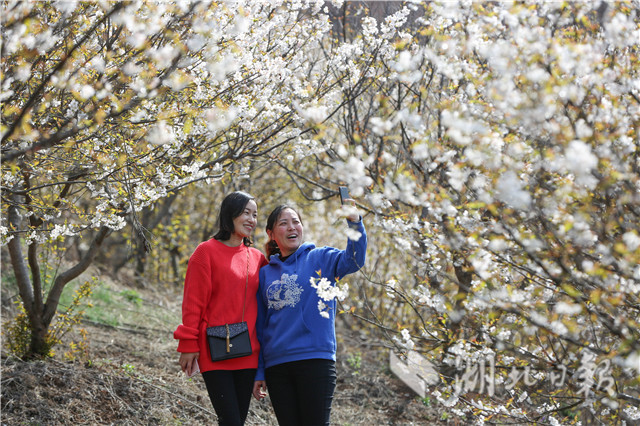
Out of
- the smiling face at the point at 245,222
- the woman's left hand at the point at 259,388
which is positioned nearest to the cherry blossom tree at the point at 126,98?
the smiling face at the point at 245,222

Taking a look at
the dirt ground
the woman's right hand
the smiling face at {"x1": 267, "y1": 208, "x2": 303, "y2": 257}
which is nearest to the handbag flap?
the woman's right hand

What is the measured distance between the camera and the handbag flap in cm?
312

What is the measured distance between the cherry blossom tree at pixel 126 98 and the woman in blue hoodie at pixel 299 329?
31.0 inches

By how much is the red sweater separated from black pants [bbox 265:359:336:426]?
0.61 ft

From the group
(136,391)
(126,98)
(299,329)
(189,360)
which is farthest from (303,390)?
(136,391)

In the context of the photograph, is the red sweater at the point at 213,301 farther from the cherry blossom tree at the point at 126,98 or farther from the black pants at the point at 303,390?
the cherry blossom tree at the point at 126,98

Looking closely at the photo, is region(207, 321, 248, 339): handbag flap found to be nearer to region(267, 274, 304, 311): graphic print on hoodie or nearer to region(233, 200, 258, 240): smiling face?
region(267, 274, 304, 311): graphic print on hoodie

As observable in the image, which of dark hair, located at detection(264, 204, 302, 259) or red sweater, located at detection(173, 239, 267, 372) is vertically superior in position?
dark hair, located at detection(264, 204, 302, 259)

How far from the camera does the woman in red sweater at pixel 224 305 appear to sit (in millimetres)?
3105

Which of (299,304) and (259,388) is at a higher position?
(299,304)

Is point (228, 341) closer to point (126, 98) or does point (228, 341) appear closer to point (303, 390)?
point (303, 390)

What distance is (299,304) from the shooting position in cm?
315

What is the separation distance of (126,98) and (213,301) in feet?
3.73
